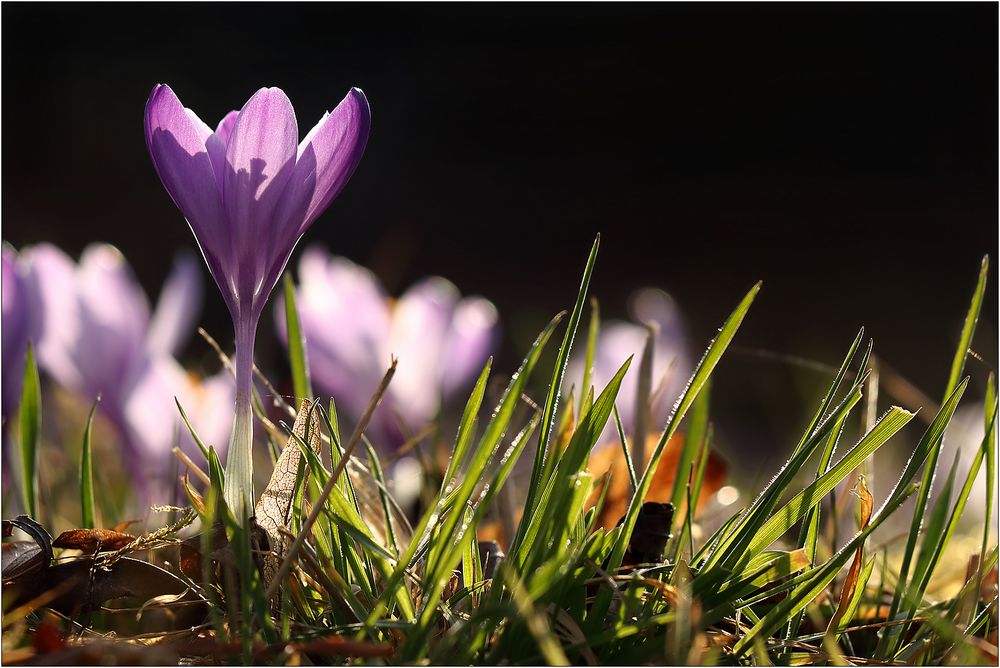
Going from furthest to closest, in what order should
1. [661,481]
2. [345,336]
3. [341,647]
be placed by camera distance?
1. [345,336]
2. [661,481]
3. [341,647]

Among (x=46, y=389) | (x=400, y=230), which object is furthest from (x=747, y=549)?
(x=400, y=230)

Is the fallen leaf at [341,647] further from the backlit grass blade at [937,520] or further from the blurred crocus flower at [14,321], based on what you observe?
the blurred crocus flower at [14,321]

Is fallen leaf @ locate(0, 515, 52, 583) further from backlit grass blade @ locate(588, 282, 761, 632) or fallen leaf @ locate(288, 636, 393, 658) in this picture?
backlit grass blade @ locate(588, 282, 761, 632)

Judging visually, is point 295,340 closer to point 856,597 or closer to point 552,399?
point 552,399

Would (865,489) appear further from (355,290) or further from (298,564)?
(355,290)

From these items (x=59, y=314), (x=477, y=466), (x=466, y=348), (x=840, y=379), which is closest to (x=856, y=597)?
(x=840, y=379)

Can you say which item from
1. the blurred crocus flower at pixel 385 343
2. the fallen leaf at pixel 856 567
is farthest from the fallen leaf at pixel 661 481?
the fallen leaf at pixel 856 567

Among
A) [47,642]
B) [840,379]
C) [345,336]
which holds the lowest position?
[47,642]
